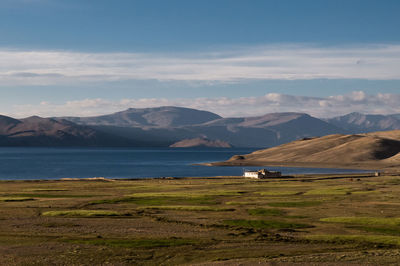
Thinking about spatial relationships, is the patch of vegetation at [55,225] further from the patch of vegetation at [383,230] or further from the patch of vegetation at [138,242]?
the patch of vegetation at [383,230]

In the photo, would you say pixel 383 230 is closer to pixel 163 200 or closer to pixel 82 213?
pixel 82 213

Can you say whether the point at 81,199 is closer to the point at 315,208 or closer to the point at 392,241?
the point at 315,208

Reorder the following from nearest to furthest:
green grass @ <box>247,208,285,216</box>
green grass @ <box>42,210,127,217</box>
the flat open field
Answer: the flat open field < green grass @ <box>42,210,127,217</box> < green grass @ <box>247,208,285,216</box>

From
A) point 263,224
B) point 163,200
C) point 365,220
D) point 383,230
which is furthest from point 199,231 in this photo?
point 163,200

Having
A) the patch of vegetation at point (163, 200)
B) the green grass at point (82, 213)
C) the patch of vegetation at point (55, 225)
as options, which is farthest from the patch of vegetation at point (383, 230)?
the patch of vegetation at point (163, 200)

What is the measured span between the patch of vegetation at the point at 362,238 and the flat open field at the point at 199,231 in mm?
87

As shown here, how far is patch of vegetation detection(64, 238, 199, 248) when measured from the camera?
49250mm

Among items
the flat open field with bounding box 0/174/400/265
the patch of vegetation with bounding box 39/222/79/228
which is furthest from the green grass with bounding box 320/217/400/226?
the patch of vegetation with bounding box 39/222/79/228

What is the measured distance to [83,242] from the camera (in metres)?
50.7

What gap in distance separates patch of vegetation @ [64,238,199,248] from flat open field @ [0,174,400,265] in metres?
0.09

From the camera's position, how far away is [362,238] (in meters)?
52.8

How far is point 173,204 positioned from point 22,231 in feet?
101

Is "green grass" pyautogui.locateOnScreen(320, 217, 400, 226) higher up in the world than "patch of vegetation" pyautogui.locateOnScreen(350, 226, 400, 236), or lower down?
higher up

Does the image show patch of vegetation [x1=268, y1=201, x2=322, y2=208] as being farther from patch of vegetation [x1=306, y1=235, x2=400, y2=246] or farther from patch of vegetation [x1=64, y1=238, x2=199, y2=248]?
patch of vegetation [x1=64, y1=238, x2=199, y2=248]
